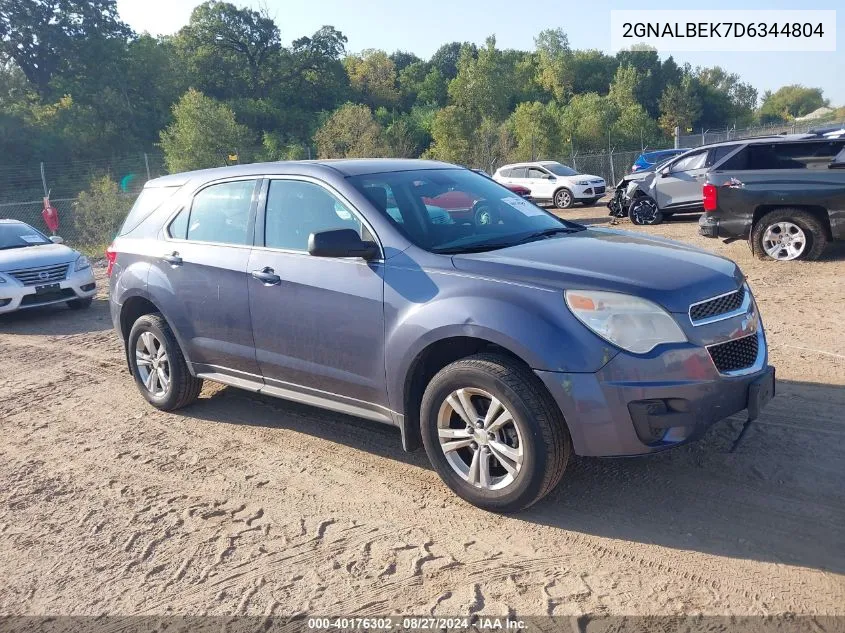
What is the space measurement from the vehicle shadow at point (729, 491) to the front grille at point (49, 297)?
6598 mm

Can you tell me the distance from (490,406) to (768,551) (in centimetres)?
140

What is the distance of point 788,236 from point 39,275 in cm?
1020

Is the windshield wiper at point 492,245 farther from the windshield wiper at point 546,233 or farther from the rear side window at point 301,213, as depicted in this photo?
the rear side window at point 301,213

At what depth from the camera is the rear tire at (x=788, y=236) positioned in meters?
9.86

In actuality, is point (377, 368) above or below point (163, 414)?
above

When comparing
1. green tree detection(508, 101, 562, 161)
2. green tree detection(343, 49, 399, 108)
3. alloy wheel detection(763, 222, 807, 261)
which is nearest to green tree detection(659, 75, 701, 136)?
green tree detection(343, 49, 399, 108)

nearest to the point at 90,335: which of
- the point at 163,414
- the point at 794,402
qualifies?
the point at 163,414

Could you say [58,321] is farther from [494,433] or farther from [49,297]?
[494,433]

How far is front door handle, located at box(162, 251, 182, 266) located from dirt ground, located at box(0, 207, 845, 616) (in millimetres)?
1192

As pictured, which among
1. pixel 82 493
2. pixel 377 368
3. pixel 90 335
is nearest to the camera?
pixel 377 368

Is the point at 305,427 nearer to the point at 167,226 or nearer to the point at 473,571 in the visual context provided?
the point at 167,226

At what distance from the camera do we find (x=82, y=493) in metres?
4.38

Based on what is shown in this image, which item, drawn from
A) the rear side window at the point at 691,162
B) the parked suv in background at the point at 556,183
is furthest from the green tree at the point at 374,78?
the rear side window at the point at 691,162

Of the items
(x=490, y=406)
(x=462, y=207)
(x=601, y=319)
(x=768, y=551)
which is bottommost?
(x=768, y=551)
